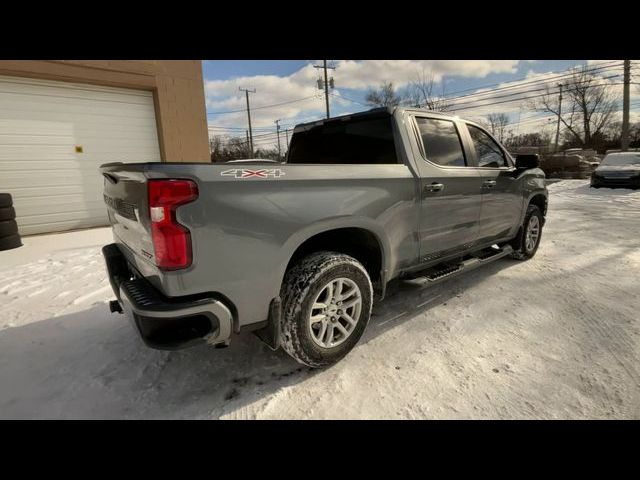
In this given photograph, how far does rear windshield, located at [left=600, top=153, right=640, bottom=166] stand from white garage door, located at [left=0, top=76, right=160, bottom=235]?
1739cm

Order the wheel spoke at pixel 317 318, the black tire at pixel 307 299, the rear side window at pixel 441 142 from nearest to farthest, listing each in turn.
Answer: the black tire at pixel 307 299 < the wheel spoke at pixel 317 318 < the rear side window at pixel 441 142

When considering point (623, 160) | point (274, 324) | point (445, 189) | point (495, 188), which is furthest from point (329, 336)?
point (623, 160)

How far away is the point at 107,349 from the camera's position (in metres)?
2.85

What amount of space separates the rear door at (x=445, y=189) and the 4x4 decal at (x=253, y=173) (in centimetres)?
145

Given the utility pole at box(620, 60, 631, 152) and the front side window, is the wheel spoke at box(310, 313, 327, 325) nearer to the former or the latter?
the front side window

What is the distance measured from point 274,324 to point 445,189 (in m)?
2.05

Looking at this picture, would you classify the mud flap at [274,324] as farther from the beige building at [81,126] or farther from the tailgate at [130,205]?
→ the beige building at [81,126]

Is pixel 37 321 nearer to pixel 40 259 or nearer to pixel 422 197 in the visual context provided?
pixel 40 259

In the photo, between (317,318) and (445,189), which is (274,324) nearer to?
(317,318)

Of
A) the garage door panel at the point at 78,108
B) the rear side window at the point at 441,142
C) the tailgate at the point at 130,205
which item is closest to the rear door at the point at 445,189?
the rear side window at the point at 441,142

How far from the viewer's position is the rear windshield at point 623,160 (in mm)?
14046

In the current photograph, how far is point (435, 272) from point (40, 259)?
20.0 ft

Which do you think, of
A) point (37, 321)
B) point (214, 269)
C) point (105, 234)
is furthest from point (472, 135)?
point (105, 234)

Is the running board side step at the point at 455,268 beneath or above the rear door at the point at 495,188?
beneath
